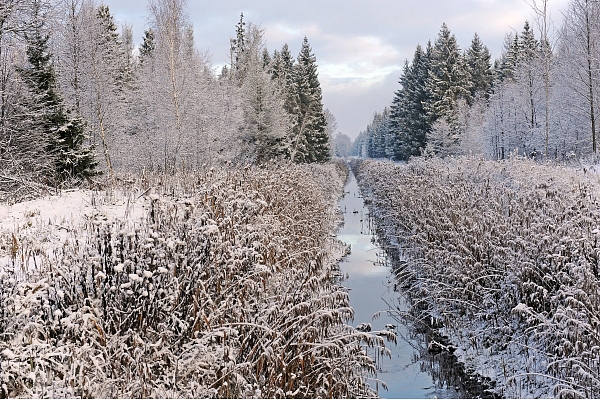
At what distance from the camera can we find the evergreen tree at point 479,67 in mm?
47028

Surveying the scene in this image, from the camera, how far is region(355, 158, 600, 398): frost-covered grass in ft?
16.3

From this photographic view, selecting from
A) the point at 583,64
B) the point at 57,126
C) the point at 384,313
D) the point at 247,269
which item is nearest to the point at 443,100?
the point at 583,64

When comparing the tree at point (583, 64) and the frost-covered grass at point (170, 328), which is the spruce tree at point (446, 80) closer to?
the tree at point (583, 64)

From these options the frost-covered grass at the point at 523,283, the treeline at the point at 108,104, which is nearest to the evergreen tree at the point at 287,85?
the treeline at the point at 108,104

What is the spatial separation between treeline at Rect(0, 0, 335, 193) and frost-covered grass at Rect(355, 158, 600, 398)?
23.0 feet

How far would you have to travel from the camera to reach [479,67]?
4750 cm

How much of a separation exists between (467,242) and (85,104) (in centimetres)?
1974

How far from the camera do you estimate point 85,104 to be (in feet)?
73.3

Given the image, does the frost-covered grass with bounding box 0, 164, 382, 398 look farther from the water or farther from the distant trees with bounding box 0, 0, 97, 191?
the distant trees with bounding box 0, 0, 97, 191

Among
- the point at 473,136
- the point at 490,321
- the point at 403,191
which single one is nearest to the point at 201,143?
the point at 403,191

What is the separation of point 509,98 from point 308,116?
13.9m

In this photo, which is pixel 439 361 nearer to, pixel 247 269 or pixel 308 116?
pixel 247 269

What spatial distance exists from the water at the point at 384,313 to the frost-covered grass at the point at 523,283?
52 cm

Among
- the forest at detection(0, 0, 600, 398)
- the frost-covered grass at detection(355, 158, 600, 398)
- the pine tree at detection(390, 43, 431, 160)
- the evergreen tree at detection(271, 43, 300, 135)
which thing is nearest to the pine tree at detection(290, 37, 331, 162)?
the evergreen tree at detection(271, 43, 300, 135)
